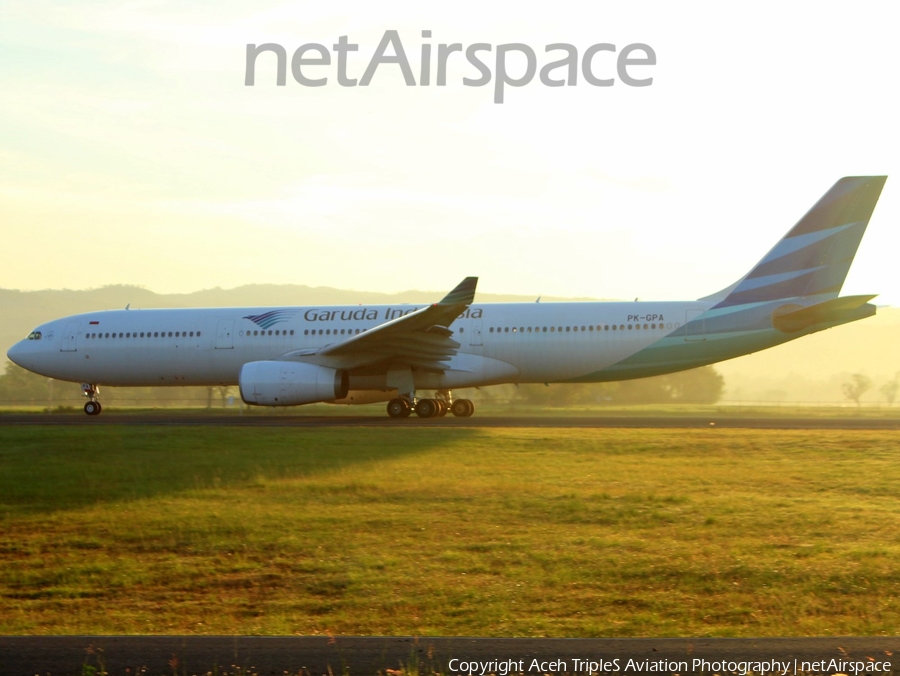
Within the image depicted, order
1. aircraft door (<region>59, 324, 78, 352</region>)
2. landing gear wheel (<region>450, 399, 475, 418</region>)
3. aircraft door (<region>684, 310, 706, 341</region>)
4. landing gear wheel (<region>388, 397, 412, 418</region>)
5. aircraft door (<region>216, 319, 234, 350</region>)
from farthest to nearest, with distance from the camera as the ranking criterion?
aircraft door (<region>59, 324, 78, 352</region>)
aircraft door (<region>216, 319, 234, 350</region>)
landing gear wheel (<region>450, 399, 475, 418</region>)
landing gear wheel (<region>388, 397, 412, 418</region>)
aircraft door (<region>684, 310, 706, 341</region>)

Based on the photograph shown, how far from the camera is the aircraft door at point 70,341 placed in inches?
1220

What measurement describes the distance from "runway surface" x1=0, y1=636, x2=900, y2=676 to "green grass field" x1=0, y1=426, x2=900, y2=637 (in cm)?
68

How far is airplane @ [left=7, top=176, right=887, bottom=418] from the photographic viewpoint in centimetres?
2577

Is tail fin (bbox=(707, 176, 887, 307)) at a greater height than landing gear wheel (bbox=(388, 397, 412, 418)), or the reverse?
tail fin (bbox=(707, 176, 887, 307))

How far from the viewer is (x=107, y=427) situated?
77.9 ft

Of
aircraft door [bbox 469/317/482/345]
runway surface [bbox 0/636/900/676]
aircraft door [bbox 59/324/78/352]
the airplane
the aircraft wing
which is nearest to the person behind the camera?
runway surface [bbox 0/636/900/676]

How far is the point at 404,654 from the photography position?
20.3ft

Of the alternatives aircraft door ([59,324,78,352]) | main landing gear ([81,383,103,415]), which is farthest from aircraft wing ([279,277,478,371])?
aircraft door ([59,324,78,352])

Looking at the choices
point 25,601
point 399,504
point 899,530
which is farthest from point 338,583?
point 899,530

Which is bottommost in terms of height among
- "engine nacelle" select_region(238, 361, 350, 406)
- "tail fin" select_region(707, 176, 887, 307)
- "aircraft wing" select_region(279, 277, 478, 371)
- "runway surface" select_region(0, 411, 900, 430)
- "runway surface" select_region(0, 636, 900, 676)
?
"runway surface" select_region(0, 636, 900, 676)

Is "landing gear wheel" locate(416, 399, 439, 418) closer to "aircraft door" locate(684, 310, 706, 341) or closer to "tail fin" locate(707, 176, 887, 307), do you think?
"aircraft door" locate(684, 310, 706, 341)

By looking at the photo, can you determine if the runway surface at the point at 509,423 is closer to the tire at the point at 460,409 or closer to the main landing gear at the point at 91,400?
the tire at the point at 460,409

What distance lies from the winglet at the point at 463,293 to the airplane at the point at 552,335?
0.17 ft

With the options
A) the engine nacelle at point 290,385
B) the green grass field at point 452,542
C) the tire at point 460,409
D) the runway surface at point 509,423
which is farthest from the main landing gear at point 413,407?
the green grass field at point 452,542
